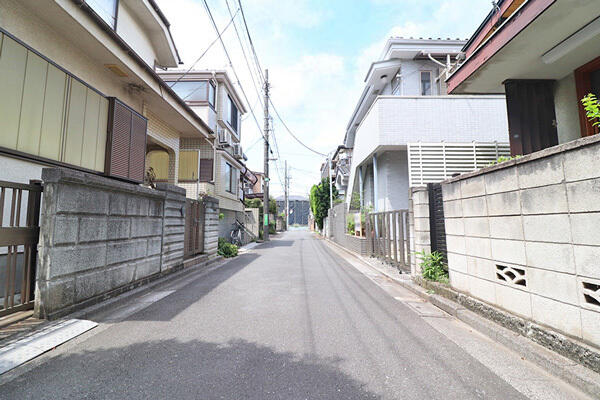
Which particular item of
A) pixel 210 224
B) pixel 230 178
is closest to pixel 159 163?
pixel 210 224

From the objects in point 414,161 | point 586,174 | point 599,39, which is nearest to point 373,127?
point 414,161

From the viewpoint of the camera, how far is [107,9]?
6.66m

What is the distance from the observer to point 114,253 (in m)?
4.34

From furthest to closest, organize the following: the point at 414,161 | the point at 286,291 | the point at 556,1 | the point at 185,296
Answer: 1. the point at 414,161
2. the point at 286,291
3. the point at 185,296
4. the point at 556,1

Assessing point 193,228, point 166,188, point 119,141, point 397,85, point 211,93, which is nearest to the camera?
point 119,141

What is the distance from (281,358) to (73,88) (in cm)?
580

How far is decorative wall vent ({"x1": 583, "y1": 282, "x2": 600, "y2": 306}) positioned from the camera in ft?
6.98

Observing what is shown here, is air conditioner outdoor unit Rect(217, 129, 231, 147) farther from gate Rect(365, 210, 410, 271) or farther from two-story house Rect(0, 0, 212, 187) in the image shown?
gate Rect(365, 210, 410, 271)

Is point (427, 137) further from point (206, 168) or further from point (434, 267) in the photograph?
point (206, 168)

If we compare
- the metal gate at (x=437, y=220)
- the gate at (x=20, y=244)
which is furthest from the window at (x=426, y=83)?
the gate at (x=20, y=244)

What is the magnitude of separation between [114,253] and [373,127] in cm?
878

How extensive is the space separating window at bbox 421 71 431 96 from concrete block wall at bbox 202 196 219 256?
10.2m

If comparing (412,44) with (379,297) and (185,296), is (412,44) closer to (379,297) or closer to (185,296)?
(379,297)

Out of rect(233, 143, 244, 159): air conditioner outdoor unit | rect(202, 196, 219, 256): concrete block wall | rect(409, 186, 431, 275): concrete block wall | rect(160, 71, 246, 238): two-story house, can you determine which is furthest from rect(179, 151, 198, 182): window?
rect(409, 186, 431, 275): concrete block wall
